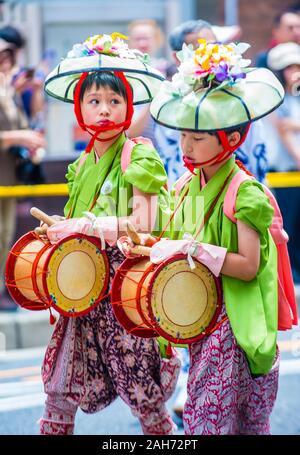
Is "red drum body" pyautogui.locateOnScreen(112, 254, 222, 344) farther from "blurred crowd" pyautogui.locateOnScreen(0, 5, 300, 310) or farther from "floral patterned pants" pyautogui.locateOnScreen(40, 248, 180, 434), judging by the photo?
"blurred crowd" pyautogui.locateOnScreen(0, 5, 300, 310)

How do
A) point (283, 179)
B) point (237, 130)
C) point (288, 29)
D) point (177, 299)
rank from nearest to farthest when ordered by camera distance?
point (177, 299) → point (237, 130) → point (283, 179) → point (288, 29)

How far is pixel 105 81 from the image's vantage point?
14.4 ft

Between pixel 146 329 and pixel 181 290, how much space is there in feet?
1.05

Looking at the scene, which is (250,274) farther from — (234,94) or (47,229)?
(47,229)

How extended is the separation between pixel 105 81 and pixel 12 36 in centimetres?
424

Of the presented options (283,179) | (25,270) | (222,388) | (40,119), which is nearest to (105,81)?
(25,270)

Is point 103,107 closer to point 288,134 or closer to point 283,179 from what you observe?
point 288,134

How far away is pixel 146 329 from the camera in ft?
13.6

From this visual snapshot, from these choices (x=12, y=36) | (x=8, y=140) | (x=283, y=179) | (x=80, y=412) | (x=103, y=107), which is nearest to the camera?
(x=103, y=107)

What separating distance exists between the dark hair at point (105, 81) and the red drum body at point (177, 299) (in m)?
0.83

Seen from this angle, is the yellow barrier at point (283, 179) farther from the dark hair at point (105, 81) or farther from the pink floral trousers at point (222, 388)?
the pink floral trousers at point (222, 388)

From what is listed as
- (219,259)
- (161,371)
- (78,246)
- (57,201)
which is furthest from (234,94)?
(57,201)

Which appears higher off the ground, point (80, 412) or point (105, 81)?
point (105, 81)

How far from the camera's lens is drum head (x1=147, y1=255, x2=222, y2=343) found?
3.87 metres
